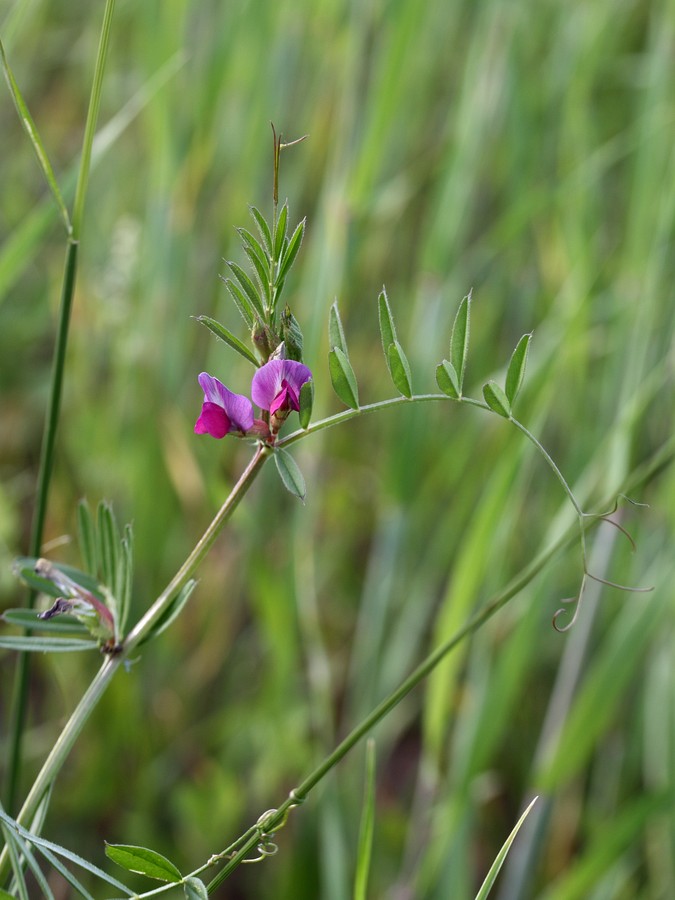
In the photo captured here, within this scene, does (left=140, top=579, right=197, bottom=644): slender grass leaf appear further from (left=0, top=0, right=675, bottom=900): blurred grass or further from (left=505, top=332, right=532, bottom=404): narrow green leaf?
(left=0, top=0, right=675, bottom=900): blurred grass

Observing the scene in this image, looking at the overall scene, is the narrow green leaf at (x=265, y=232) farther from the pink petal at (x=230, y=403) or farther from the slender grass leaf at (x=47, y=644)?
the slender grass leaf at (x=47, y=644)

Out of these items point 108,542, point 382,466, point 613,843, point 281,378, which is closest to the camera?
point 281,378

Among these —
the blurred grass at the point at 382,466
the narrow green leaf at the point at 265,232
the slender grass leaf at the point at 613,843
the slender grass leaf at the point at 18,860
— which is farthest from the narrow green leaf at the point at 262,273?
the slender grass leaf at the point at 613,843

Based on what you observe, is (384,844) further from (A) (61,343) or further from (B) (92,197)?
(B) (92,197)

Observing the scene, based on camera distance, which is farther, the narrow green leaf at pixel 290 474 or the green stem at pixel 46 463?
the green stem at pixel 46 463

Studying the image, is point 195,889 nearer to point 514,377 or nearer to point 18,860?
point 18,860

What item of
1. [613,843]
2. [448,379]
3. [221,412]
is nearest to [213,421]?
[221,412]

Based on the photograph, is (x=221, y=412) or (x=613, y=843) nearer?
(x=221, y=412)
